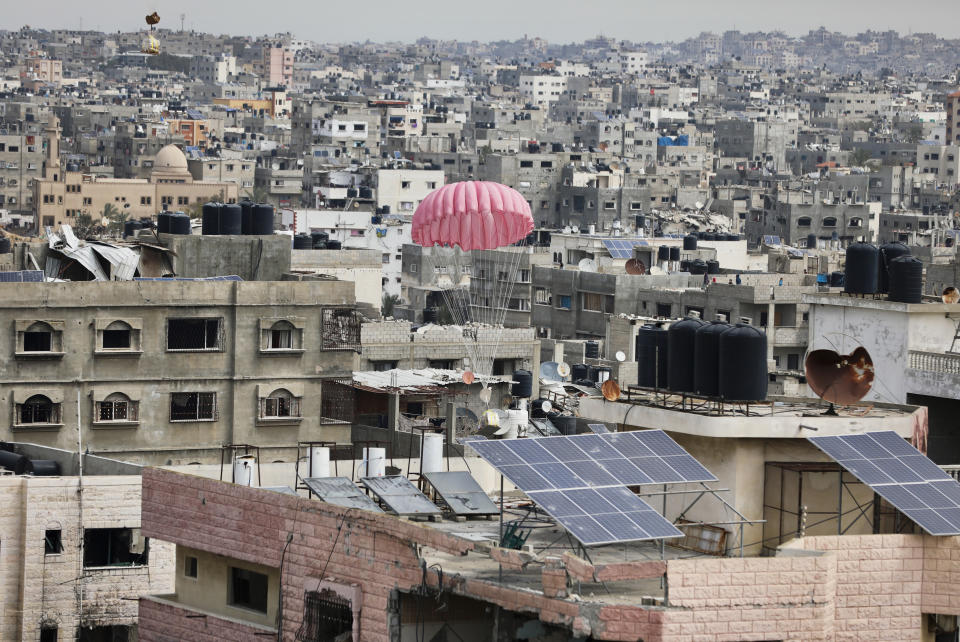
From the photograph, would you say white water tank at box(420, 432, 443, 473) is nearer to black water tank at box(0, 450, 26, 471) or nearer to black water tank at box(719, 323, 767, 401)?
black water tank at box(719, 323, 767, 401)

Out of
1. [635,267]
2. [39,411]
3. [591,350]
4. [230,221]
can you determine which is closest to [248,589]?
[39,411]

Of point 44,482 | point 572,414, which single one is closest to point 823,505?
point 44,482

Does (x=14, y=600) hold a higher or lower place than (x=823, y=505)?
lower

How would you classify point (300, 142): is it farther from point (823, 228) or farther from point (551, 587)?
point (551, 587)

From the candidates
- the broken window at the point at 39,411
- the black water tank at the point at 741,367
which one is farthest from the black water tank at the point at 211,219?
the black water tank at the point at 741,367

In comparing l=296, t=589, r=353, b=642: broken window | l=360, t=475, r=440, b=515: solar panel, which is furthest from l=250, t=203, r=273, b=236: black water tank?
l=296, t=589, r=353, b=642: broken window

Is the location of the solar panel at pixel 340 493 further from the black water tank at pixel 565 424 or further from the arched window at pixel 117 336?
the arched window at pixel 117 336

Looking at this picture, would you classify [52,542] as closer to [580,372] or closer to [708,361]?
[708,361]

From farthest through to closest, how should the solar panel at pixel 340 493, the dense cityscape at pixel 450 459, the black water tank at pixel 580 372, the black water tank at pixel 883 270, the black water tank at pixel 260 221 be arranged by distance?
the black water tank at pixel 580 372
the black water tank at pixel 260 221
the black water tank at pixel 883 270
the solar panel at pixel 340 493
the dense cityscape at pixel 450 459
